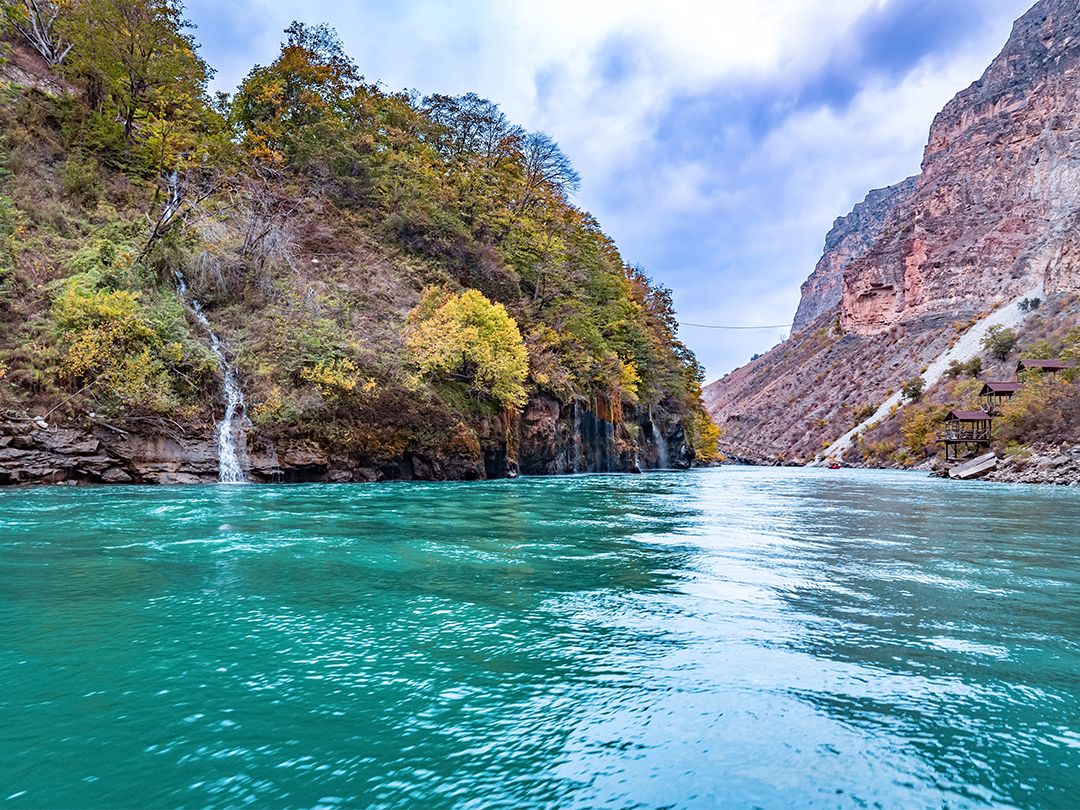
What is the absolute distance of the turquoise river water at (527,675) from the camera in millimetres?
2580

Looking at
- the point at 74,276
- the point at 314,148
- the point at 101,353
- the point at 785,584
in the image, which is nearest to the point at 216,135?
the point at 314,148

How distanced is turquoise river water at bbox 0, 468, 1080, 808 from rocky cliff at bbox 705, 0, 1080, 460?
88597mm

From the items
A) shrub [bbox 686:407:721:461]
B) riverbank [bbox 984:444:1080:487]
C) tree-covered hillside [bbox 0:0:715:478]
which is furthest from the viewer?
shrub [bbox 686:407:721:461]

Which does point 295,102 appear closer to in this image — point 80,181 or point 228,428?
point 80,181

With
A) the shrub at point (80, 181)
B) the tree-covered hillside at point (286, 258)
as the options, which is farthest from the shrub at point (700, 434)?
the shrub at point (80, 181)

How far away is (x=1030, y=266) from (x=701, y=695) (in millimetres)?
108457

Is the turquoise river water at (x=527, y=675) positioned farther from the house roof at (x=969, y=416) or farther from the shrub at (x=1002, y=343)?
the shrub at (x=1002, y=343)

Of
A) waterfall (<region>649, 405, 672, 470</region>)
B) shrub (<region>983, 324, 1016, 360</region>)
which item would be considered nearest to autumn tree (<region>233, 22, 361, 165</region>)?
waterfall (<region>649, 405, 672, 470</region>)

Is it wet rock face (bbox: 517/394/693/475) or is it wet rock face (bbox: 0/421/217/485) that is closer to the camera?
wet rock face (bbox: 0/421/217/485)

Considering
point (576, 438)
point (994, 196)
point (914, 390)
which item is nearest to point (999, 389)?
point (576, 438)

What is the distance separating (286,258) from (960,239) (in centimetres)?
10876

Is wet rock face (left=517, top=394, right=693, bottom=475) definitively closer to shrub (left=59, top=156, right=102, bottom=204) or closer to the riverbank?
shrub (left=59, top=156, right=102, bottom=204)

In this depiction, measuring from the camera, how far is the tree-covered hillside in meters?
17.3

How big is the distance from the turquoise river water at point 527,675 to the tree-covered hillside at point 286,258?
10.7m
